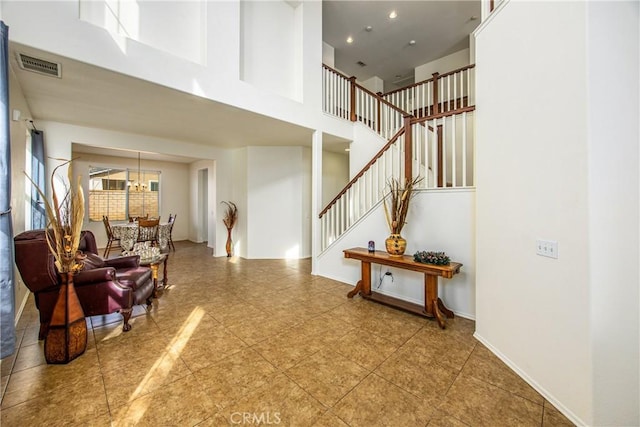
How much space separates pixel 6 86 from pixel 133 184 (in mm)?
6188

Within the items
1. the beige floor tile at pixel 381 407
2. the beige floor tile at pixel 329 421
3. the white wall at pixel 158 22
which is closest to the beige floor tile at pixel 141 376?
the beige floor tile at pixel 329 421

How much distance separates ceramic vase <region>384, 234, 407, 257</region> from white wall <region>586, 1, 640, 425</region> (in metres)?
1.78

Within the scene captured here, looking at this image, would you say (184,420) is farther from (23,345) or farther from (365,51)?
(365,51)

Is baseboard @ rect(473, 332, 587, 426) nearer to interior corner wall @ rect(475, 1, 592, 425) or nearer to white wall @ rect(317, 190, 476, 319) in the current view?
interior corner wall @ rect(475, 1, 592, 425)

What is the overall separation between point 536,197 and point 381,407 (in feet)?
6.02

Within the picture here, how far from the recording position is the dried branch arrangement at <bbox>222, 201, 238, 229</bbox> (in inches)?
241

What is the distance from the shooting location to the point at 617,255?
145 cm

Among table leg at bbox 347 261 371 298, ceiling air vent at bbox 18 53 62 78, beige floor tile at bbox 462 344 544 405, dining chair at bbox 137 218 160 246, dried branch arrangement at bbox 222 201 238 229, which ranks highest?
ceiling air vent at bbox 18 53 62 78

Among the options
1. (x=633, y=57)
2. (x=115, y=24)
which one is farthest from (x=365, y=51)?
(x=633, y=57)

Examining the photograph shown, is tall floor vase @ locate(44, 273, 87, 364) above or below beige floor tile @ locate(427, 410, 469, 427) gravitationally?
above

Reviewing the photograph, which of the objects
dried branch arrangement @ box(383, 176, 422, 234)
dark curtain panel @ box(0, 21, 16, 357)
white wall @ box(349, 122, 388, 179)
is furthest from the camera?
white wall @ box(349, 122, 388, 179)

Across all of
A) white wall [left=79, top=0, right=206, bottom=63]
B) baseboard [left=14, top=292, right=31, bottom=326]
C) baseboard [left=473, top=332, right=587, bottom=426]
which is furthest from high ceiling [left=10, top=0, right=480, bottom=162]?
baseboard [left=473, top=332, right=587, bottom=426]

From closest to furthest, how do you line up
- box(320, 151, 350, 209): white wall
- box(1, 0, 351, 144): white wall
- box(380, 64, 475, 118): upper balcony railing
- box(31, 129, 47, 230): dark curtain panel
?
box(1, 0, 351, 144): white wall, box(31, 129, 47, 230): dark curtain panel, box(380, 64, 475, 118): upper balcony railing, box(320, 151, 350, 209): white wall

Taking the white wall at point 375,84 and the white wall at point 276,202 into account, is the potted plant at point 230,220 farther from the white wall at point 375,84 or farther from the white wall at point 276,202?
the white wall at point 375,84
